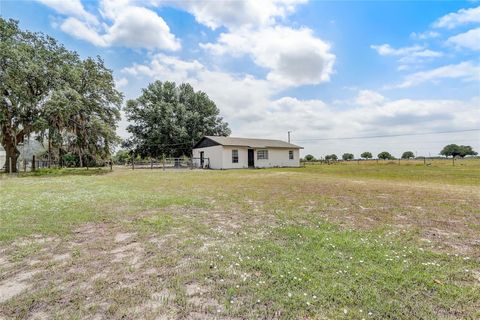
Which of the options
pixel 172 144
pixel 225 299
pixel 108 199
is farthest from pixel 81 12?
pixel 172 144

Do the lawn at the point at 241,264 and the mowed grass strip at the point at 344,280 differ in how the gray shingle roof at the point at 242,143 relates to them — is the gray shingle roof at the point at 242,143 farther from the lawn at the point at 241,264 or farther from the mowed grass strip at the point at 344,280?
the mowed grass strip at the point at 344,280

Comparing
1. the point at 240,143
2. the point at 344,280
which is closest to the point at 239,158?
the point at 240,143

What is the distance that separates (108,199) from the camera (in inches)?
295

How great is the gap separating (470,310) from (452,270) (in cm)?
84

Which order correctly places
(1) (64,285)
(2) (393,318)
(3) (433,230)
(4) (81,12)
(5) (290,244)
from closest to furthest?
1. (2) (393,318)
2. (1) (64,285)
3. (5) (290,244)
4. (3) (433,230)
5. (4) (81,12)

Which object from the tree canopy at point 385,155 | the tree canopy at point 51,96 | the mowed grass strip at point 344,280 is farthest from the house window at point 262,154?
the tree canopy at point 385,155

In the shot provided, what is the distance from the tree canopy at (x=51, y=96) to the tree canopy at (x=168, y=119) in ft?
30.0

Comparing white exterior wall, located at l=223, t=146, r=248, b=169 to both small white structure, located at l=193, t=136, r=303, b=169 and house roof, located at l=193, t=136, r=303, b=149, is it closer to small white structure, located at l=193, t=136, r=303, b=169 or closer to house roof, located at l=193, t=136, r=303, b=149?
small white structure, located at l=193, t=136, r=303, b=169

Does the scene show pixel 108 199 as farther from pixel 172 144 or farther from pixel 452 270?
pixel 172 144

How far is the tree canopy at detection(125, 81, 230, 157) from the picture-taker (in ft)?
102

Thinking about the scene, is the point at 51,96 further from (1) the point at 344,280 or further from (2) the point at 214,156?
(1) the point at 344,280

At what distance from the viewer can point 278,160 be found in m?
29.3

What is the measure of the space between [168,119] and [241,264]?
29.6 metres

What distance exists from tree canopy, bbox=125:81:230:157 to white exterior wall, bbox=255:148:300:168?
31.9 feet
